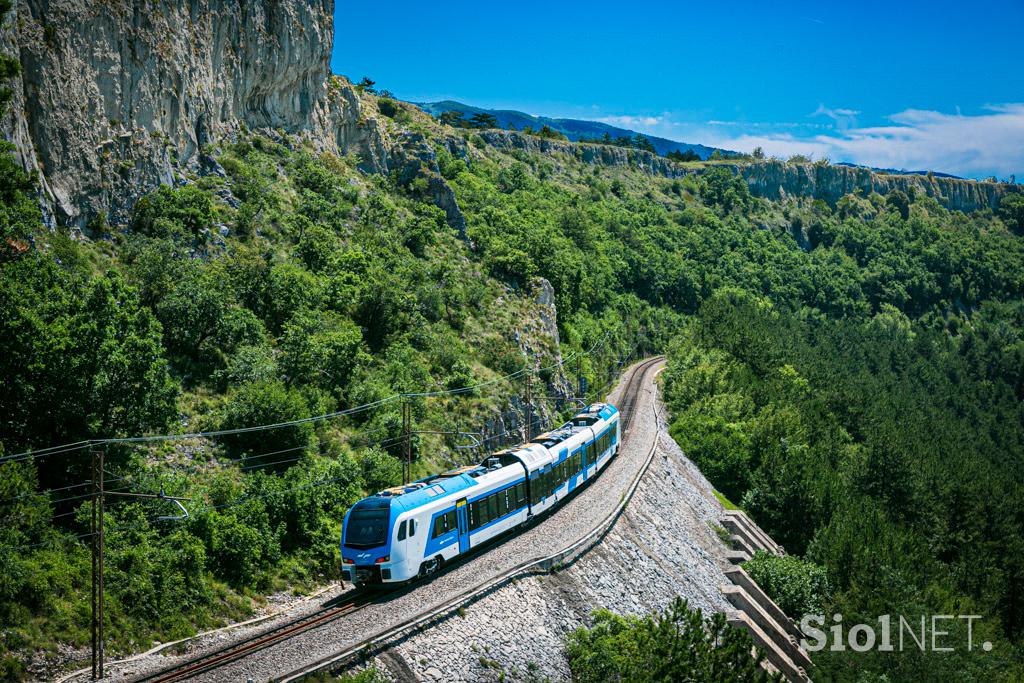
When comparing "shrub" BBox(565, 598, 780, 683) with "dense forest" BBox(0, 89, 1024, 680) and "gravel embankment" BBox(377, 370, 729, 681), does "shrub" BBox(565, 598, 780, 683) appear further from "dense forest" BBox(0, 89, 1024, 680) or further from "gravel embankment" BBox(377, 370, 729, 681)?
"gravel embankment" BBox(377, 370, 729, 681)

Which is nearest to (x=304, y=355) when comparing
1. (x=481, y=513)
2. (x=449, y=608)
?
(x=481, y=513)

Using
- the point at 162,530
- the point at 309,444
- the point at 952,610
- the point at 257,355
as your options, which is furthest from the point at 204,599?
the point at 952,610

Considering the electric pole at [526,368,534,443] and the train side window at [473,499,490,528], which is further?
the electric pole at [526,368,534,443]

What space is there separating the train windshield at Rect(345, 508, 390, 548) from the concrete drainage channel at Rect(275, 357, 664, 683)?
3.08m

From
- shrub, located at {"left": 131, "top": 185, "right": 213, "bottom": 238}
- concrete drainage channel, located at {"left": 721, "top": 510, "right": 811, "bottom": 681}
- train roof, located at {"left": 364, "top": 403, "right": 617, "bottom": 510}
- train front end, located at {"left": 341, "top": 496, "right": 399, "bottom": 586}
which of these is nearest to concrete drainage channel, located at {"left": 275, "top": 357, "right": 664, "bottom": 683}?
train front end, located at {"left": 341, "top": 496, "right": 399, "bottom": 586}

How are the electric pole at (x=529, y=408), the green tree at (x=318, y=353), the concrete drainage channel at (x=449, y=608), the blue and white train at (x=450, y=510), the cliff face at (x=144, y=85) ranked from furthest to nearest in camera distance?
1. the electric pole at (x=529, y=408)
2. the green tree at (x=318, y=353)
3. the cliff face at (x=144, y=85)
4. the blue and white train at (x=450, y=510)
5. the concrete drainage channel at (x=449, y=608)

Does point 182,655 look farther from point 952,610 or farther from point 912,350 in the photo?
point 912,350

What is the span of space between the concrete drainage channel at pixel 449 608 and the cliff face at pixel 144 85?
87.8 ft

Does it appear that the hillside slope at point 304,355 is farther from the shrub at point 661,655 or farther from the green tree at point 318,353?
the shrub at point 661,655

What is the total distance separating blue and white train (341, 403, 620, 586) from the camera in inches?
1030

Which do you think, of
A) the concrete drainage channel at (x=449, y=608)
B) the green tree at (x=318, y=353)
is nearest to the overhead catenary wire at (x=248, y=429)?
the green tree at (x=318, y=353)

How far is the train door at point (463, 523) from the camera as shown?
96.3 feet

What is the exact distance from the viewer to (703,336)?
9425 cm

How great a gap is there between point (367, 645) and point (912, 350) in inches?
5357
